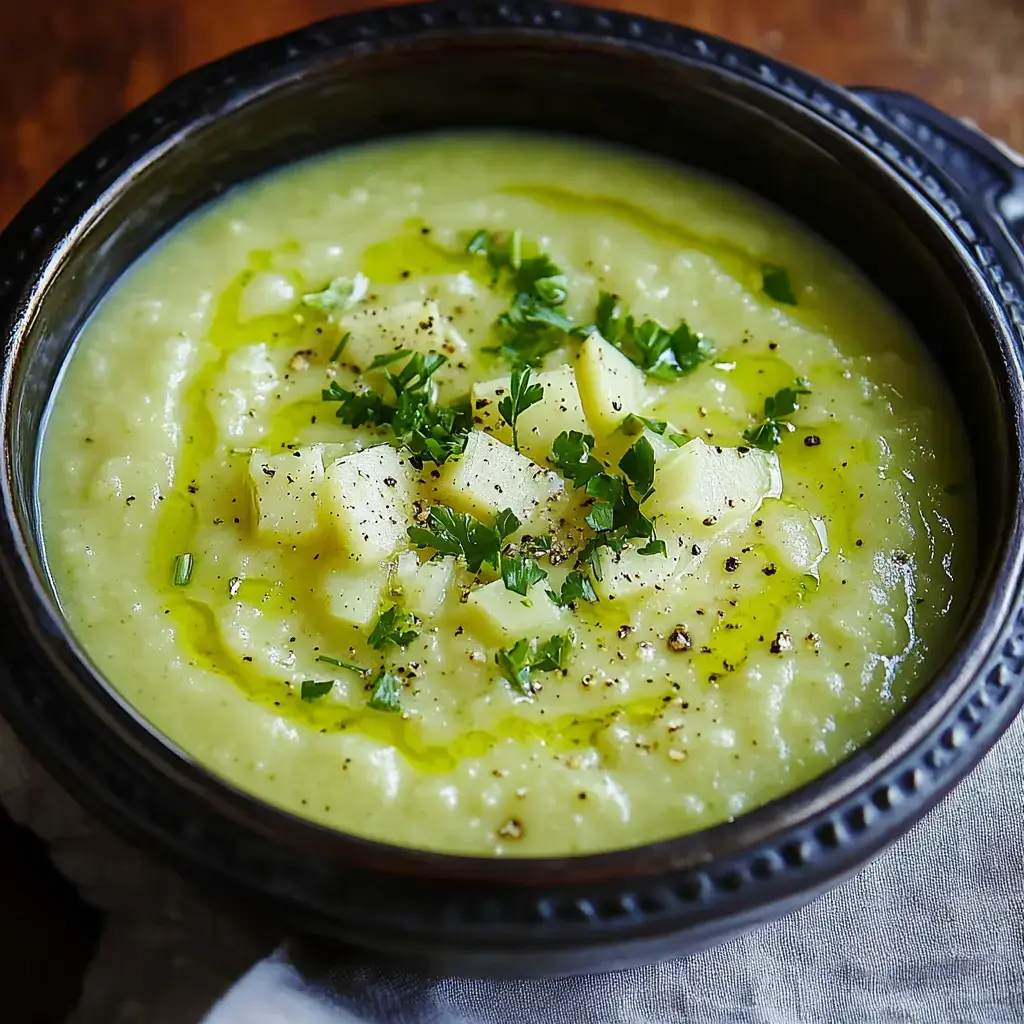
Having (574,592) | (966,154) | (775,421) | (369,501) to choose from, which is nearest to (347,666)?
(369,501)

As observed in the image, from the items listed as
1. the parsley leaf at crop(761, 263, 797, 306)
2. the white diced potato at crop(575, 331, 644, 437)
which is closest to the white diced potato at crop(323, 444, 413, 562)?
the white diced potato at crop(575, 331, 644, 437)

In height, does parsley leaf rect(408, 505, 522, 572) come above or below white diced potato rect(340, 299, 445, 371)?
below

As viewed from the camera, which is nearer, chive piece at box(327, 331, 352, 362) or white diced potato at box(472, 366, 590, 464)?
white diced potato at box(472, 366, 590, 464)

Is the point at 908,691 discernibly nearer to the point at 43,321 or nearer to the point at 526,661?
the point at 526,661

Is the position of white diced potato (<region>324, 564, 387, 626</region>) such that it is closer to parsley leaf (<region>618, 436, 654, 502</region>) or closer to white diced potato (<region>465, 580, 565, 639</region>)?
white diced potato (<region>465, 580, 565, 639</region>)

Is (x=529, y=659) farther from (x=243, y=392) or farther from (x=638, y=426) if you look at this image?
(x=243, y=392)

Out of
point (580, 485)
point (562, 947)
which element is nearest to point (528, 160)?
point (580, 485)
